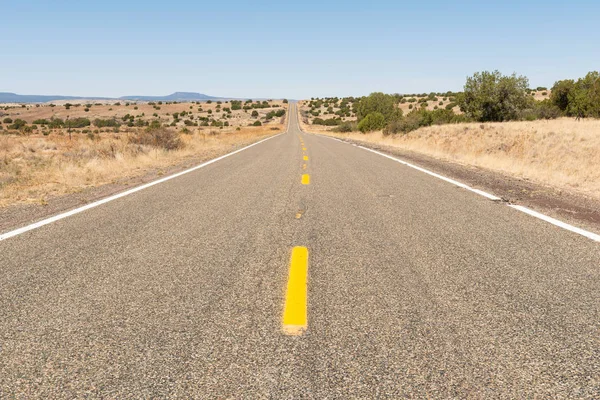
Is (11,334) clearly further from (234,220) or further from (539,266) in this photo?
(539,266)

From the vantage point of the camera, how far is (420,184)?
934cm

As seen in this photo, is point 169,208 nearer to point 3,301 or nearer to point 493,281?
point 3,301

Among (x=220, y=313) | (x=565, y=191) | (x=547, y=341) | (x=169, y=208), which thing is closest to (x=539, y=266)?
(x=547, y=341)

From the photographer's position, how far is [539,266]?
13.4 ft

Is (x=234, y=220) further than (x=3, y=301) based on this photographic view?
Yes

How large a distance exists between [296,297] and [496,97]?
57.1 metres

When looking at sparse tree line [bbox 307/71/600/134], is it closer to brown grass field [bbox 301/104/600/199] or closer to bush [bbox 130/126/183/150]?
brown grass field [bbox 301/104/600/199]

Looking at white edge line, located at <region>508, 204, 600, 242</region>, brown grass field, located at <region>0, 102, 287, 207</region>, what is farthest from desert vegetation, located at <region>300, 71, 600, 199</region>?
brown grass field, located at <region>0, 102, 287, 207</region>

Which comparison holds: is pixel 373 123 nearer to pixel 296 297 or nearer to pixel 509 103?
pixel 509 103

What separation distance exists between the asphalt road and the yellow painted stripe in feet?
0.20

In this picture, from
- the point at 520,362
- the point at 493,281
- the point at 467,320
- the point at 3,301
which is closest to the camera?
the point at 520,362

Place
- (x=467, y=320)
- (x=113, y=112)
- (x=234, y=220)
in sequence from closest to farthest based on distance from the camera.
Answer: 1. (x=467, y=320)
2. (x=234, y=220)
3. (x=113, y=112)

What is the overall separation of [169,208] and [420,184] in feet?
17.9

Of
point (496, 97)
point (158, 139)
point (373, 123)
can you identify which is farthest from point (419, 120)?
point (158, 139)
